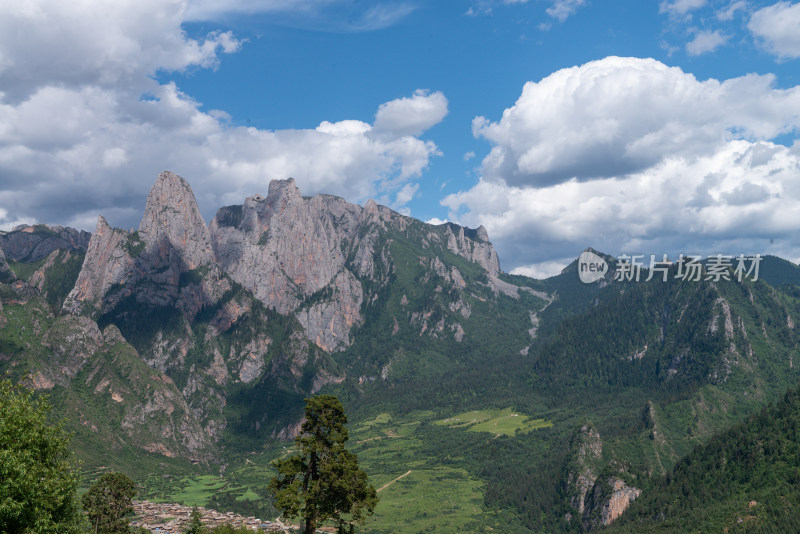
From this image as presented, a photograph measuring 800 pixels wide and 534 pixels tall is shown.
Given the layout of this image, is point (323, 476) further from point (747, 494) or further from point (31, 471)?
point (747, 494)

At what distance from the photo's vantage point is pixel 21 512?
41375 millimetres

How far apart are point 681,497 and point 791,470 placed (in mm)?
35676

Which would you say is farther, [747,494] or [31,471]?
[747,494]

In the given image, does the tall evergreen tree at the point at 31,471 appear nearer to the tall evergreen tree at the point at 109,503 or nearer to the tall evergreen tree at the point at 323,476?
the tall evergreen tree at the point at 323,476

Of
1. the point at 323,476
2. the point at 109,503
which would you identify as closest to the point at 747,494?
the point at 323,476

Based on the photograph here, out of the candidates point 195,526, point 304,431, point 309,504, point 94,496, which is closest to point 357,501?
point 309,504

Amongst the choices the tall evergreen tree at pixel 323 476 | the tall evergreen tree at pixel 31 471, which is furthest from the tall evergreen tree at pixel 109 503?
the tall evergreen tree at pixel 323 476

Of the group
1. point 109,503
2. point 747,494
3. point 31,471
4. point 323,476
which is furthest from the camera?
point 747,494

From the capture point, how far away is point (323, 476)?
52.8 metres

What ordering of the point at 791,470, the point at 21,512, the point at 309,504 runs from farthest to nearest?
the point at 791,470, the point at 309,504, the point at 21,512

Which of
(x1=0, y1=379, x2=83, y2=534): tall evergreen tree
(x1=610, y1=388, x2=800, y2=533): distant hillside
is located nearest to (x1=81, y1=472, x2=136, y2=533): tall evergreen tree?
(x1=0, y1=379, x2=83, y2=534): tall evergreen tree

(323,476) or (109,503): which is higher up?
(323,476)

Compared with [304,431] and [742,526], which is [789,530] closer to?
[742,526]

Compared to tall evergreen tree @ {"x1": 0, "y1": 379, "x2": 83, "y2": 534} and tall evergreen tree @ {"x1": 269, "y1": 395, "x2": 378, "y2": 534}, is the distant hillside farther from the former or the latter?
tall evergreen tree @ {"x1": 0, "y1": 379, "x2": 83, "y2": 534}
